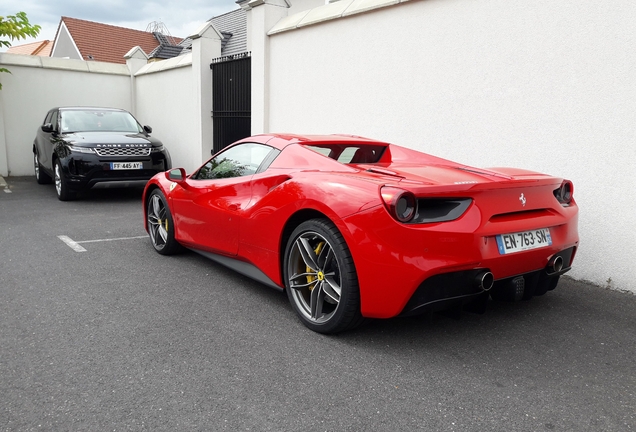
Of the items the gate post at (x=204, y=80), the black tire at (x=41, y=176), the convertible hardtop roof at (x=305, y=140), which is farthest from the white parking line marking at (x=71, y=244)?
the black tire at (x=41, y=176)

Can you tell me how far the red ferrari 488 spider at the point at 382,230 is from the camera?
2822 mm

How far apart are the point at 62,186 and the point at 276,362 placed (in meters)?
7.10

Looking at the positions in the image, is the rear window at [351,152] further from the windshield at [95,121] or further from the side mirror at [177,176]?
the windshield at [95,121]

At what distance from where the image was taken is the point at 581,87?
454cm

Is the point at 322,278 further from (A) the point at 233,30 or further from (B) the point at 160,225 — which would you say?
(A) the point at 233,30

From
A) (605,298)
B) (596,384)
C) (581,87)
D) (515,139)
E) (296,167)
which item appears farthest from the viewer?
(515,139)

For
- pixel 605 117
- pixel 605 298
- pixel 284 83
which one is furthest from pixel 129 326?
pixel 284 83

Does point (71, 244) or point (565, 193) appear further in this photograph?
point (71, 244)

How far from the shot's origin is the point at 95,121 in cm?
966

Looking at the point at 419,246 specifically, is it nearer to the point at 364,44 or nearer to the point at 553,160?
the point at 553,160

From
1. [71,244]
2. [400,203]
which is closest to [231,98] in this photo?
[71,244]

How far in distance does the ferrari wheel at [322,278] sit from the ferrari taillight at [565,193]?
1594mm

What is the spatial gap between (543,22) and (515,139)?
3.56 feet

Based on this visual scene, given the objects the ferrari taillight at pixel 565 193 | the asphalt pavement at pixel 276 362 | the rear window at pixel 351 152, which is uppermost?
the rear window at pixel 351 152
